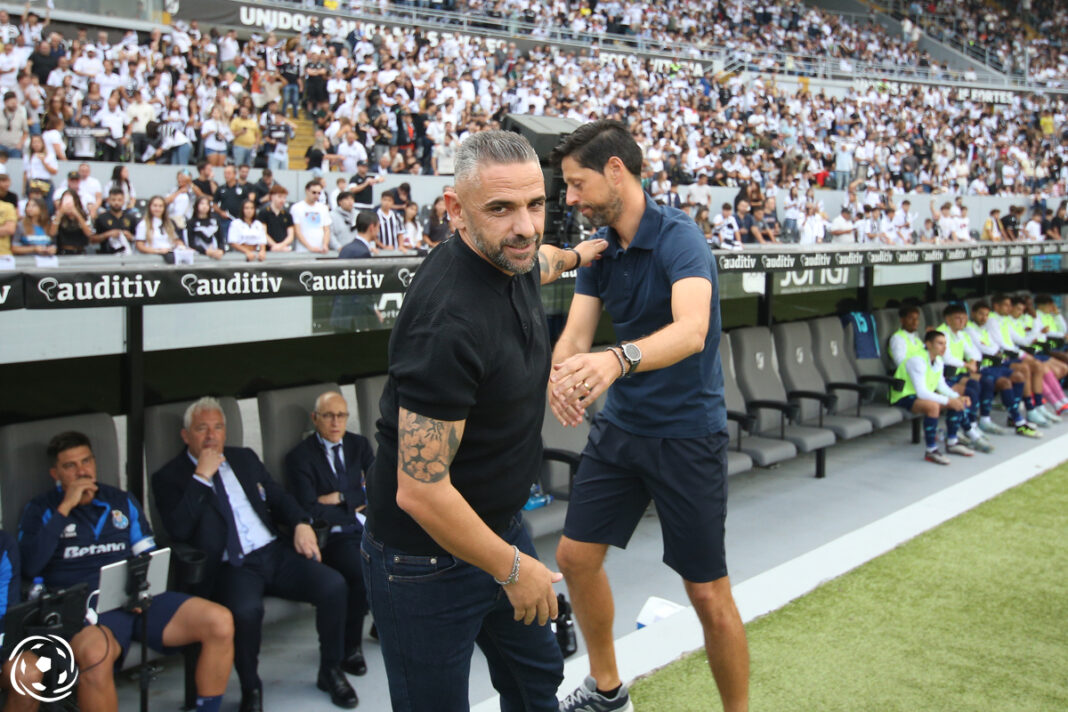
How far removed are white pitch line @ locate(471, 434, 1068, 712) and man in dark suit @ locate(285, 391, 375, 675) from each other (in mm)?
1308

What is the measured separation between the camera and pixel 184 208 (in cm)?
1161

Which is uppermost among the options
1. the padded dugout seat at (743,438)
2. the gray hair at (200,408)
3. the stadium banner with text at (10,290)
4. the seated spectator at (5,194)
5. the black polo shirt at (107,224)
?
the seated spectator at (5,194)

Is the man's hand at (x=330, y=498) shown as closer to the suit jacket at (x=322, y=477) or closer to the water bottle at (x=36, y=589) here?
the suit jacket at (x=322, y=477)

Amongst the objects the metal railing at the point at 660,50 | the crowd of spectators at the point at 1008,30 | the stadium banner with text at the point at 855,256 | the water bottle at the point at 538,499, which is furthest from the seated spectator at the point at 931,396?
the crowd of spectators at the point at 1008,30

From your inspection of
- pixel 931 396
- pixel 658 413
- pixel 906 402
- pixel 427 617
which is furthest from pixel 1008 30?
pixel 427 617

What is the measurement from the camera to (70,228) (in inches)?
414

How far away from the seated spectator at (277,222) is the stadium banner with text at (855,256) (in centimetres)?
627

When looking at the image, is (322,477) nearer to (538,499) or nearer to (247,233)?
(538,499)

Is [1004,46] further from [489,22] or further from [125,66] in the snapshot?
[125,66]

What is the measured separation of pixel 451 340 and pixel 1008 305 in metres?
10.1

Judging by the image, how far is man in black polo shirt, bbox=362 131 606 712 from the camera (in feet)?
6.75

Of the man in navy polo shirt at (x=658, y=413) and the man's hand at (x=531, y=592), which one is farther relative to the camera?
the man in navy polo shirt at (x=658, y=413)

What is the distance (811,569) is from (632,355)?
3050 millimetres

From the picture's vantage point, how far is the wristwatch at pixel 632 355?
2516mm
